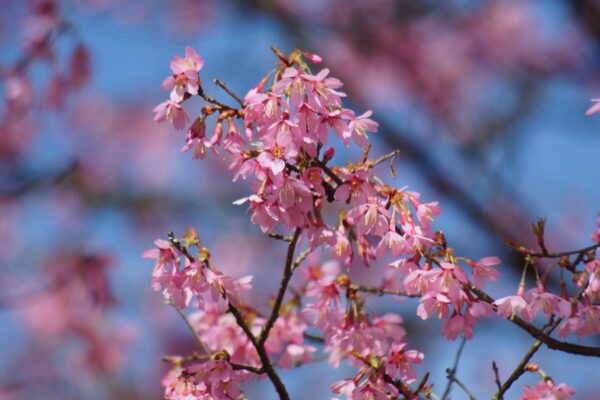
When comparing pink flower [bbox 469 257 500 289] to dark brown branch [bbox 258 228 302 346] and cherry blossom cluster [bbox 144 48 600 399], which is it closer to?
cherry blossom cluster [bbox 144 48 600 399]

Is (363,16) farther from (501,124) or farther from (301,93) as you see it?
(301,93)

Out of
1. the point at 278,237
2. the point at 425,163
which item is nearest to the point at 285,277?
the point at 278,237

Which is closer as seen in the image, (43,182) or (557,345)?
(557,345)

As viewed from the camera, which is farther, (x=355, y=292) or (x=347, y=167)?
(x=355, y=292)

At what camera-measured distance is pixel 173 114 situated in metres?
1.58

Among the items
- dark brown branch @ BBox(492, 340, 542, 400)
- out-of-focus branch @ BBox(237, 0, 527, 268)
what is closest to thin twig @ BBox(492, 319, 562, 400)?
dark brown branch @ BBox(492, 340, 542, 400)

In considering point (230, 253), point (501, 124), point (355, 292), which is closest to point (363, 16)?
point (501, 124)

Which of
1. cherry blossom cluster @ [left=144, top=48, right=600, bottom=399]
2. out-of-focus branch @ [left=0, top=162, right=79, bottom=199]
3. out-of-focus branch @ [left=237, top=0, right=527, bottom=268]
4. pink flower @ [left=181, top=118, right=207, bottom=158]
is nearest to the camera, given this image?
cherry blossom cluster @ [left=144, top=48, right=600, bottom=399]

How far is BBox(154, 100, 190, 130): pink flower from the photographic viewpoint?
1569 millimetres

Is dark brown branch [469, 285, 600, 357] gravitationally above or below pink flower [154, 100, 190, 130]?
below

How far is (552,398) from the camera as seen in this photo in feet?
5.05

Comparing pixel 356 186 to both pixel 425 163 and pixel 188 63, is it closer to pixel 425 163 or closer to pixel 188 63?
pixel 188 63

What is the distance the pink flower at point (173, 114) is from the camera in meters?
1.57

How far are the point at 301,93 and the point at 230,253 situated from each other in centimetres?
692
